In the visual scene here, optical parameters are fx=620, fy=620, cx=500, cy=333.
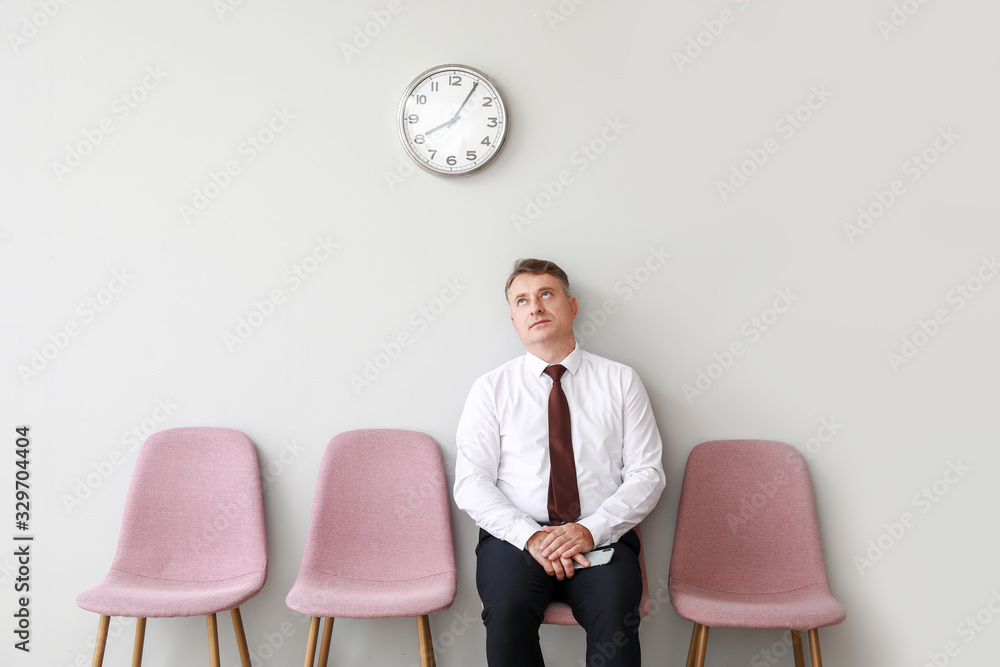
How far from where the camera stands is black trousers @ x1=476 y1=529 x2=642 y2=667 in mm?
1898

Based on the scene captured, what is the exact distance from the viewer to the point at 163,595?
213cm

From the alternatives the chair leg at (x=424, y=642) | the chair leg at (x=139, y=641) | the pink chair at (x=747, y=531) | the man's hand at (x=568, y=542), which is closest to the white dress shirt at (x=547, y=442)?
the man's hand at (x=568, y=542)

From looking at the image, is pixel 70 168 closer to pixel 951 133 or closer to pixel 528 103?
pixel 528 103

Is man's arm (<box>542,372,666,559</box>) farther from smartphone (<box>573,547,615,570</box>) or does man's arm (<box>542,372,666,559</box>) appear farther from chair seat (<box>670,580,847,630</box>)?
chair seat (<box>670,580,847,630</box>)

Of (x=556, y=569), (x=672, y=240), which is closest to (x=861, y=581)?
(x=556, y=569)

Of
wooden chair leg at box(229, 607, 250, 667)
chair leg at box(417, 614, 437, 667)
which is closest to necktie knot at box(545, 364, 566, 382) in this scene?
chair leg at box(417, 614, 437, 667)

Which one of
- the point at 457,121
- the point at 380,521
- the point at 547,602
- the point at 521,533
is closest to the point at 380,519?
the point at 380,521

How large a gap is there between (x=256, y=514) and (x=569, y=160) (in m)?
1.86

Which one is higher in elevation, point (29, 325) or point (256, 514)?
point (29, 325)

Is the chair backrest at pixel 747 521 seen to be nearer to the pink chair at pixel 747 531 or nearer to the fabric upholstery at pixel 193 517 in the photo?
the pink chair at pixel 747 531

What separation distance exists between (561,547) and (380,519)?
748 mm

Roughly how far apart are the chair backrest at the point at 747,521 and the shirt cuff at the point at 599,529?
15.7 inches

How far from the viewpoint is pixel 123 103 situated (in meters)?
2.57

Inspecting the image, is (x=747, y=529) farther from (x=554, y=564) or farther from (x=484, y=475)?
(x=484, y=475)
